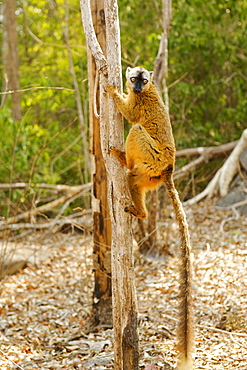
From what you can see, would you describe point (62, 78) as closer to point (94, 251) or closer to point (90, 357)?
point (94, 251)

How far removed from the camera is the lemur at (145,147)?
12.8 feet

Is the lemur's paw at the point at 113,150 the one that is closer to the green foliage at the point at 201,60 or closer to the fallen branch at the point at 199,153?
the fallen branch at the point at 199,153

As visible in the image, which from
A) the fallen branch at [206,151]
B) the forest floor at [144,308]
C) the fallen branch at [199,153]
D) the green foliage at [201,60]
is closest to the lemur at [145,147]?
the forest floor at [144,308]

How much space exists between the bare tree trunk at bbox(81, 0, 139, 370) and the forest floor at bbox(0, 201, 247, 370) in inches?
26.0

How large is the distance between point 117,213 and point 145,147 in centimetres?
82

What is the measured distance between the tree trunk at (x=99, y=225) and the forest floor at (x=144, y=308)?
12.1 inches

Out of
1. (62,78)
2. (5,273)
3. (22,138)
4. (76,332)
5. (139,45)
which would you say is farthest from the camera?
(62,78)

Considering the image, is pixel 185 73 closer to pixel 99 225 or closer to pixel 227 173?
pixel 227 173

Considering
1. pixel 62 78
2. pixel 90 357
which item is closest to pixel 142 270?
pixel 90 357

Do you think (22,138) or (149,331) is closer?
(149,331)

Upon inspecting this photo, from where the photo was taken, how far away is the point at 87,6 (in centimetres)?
391

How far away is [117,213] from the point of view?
376 centimetres

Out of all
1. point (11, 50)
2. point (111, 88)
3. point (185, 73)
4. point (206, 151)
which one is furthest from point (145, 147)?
point (11, 50)

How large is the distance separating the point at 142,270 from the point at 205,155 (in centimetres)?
392
